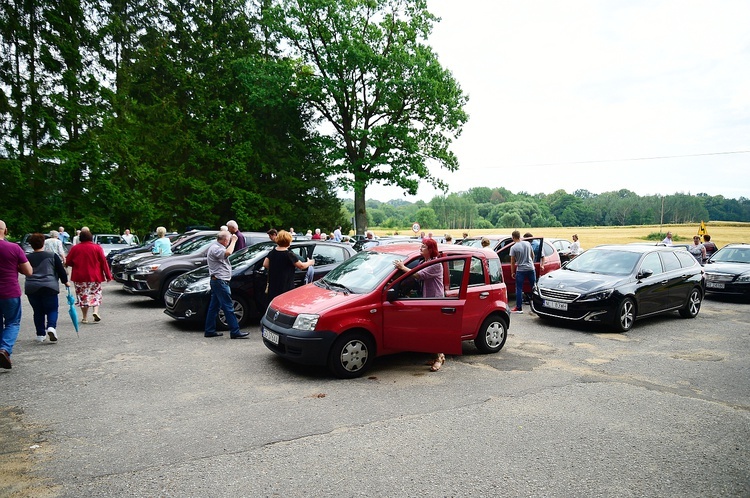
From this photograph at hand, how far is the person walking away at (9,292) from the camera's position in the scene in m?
6.14

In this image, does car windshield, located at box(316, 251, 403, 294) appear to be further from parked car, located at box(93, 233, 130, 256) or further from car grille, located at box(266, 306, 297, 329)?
parked car, located at box(93, 233, 130, 256)

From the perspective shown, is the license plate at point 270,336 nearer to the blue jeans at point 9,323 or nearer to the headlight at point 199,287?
the headlight at point 199,287

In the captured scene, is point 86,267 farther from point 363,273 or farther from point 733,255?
point 733,255

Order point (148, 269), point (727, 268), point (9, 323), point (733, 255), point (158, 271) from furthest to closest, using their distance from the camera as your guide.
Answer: point (733, 255) → point (727, 268) → point (148, 269) → point (158, 271) → point (9, 323)

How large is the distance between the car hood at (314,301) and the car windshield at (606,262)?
20.9ft

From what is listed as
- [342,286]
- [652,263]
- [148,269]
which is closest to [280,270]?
[342,286]

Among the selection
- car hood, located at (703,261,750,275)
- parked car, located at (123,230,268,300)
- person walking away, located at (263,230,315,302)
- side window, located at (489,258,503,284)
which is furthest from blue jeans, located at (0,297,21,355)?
car hood, located at (703,261,750,275)

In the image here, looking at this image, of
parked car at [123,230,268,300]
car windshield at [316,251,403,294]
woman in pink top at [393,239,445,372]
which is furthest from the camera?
parked car at [123,230,268,300]

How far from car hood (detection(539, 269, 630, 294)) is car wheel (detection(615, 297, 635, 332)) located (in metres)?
0.42

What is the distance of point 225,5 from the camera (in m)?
29.9

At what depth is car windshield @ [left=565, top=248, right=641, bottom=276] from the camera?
9.80 meters

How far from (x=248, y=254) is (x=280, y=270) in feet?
5.72

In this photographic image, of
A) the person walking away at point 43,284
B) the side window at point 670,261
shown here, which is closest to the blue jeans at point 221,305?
the person walking away at point 43,284

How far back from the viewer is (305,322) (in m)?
5.82
